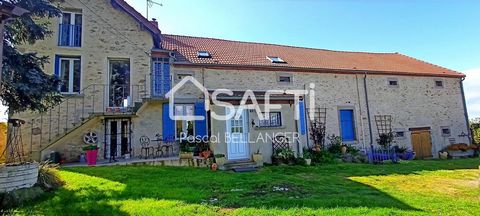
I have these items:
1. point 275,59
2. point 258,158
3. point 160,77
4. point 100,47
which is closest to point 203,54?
point 160,77

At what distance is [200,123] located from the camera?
12.3 meters

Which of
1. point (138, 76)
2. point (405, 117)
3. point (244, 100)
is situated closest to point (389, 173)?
point (244, 100)

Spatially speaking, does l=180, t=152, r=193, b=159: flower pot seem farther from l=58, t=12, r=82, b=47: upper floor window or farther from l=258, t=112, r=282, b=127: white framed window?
l=58, t=12, r=82, b=47: upper floor window

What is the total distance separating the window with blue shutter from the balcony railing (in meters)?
3.16

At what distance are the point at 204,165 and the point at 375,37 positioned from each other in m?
10.9

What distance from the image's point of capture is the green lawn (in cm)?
502

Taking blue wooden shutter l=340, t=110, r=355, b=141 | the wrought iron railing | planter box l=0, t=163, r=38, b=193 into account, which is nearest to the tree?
planter box l=0, t=163, r=38, b=193

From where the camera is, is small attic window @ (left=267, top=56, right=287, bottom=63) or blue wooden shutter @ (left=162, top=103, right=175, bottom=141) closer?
blue wooden shutter @ (left=162, top=103, right=175, bottom=141)

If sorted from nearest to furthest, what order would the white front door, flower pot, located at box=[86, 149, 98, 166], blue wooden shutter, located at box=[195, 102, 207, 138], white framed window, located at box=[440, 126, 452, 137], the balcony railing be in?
flower pot, located at box=[86, 149, 98, 166] < the white front door < the balcony railing < blue wooden shutter, located at box=[195, 102, 207, 138] < white framed window, located at box=[440, 126, 452, 137]

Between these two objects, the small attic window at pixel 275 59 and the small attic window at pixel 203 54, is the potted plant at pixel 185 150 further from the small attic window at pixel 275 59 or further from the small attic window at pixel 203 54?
the small attic window at pixel 275 59

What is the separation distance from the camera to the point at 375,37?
1412cm

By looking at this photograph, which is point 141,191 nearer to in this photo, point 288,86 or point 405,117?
point 288,86

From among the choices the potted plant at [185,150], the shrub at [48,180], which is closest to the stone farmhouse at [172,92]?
the potted plant at [185,150]

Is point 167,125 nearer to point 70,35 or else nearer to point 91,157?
point 91,157
